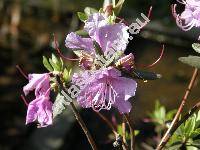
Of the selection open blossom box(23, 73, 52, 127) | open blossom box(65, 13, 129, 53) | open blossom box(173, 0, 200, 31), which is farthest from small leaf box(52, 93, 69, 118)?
open blossom box(173, 0, 200, 31)

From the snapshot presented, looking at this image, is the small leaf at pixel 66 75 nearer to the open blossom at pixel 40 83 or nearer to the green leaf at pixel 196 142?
the open blossom at pixel 40 83

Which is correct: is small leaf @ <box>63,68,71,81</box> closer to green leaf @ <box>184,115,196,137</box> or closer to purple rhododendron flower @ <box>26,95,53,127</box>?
purple rhododendron flower @ <box>26,95,53,127</box>

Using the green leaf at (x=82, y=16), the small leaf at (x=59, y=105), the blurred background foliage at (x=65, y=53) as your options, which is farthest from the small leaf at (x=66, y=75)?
the blurred background foliage at (x=65, y=53)

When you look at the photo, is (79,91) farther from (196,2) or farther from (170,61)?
(170,61)

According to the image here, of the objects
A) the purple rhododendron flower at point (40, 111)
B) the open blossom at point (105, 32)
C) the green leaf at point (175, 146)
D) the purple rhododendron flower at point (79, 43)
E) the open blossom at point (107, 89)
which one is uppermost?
the open blossom at point (105, 32)

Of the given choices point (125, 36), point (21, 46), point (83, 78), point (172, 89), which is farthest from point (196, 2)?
point (21, 46)
